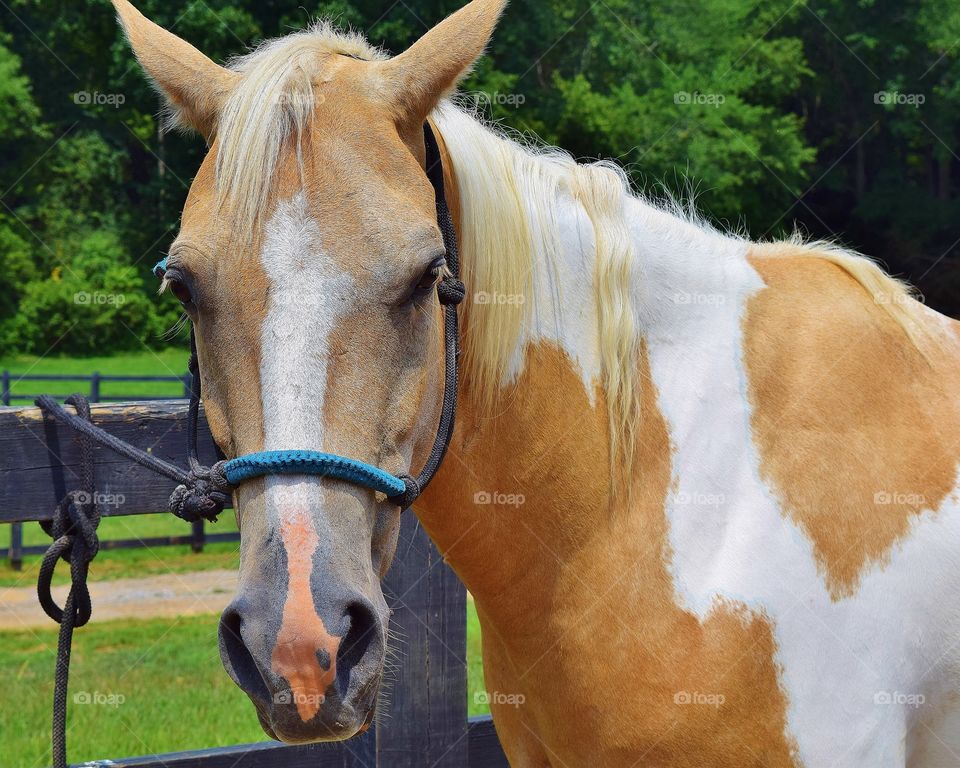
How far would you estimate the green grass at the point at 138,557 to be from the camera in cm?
925

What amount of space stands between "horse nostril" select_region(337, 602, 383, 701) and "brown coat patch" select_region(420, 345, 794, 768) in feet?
2.00

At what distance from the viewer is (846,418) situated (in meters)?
2.16

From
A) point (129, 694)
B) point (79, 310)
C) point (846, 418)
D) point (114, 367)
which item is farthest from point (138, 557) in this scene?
point (79, 310)

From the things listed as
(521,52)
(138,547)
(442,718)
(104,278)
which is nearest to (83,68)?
→ (104,278)

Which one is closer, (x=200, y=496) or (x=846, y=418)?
(x=200, y=496)

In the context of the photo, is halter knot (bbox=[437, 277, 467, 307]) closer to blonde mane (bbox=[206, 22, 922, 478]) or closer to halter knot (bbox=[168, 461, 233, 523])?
blonde mane (bbox=[206, 22, 922, 478])

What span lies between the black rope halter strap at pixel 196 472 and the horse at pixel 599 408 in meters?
0.04

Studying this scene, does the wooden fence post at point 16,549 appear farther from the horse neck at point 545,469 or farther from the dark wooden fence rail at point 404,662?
the horse neck at point 545,469

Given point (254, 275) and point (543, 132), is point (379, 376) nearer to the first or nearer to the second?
point (254, 275)

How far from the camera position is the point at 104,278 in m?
25.0

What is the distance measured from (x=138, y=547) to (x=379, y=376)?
9.42 metres

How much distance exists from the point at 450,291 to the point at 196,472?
0.61 meters

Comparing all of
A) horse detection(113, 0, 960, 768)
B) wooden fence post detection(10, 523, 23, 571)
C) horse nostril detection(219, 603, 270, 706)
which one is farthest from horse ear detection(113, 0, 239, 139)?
wooden fence post detection(10, 523, 23, 571)

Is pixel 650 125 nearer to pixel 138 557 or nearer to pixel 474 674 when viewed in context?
pixel 138 557
